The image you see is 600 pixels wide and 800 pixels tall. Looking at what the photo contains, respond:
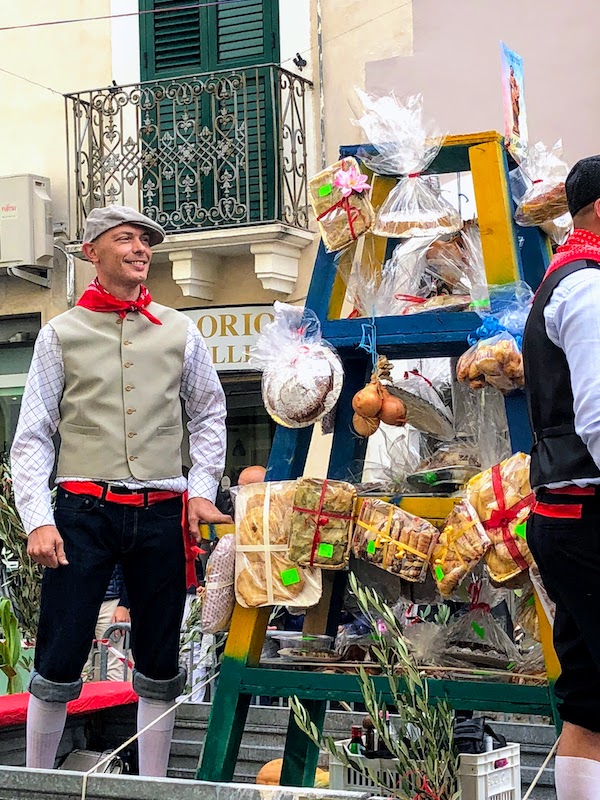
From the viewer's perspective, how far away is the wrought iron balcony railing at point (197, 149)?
10.4 metres

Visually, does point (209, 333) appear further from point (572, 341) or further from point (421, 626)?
point (572, 341)

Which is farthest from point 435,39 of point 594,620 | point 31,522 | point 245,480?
point 594,620

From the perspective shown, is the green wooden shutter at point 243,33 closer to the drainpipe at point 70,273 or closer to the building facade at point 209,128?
the building facade at point 209,128

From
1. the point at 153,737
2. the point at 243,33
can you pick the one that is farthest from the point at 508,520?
the point at 243,33

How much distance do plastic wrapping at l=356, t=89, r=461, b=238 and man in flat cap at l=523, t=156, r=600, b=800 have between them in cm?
82

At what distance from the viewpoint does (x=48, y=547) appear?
3.46 meters

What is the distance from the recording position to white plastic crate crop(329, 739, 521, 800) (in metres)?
3.12

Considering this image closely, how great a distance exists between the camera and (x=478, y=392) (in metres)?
3.78

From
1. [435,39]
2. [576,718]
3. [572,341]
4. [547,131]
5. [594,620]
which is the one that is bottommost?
[576,718]

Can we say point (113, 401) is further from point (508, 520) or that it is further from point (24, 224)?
point (24, 224)

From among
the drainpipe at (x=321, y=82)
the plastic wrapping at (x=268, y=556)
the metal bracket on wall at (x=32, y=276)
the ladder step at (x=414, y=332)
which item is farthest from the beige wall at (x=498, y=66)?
the plastic wrapping at (x=268, y=556)

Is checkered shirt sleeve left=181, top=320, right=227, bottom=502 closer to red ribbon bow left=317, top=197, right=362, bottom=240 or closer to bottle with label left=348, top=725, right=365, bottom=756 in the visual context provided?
red ribbon bow left=317, top=197, right=362, bottom=240

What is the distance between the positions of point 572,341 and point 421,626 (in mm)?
1333

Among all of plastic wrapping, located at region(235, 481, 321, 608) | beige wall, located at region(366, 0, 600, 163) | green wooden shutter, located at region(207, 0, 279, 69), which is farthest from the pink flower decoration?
green wooden shutter, located at region(207, 0, 279, 69)
